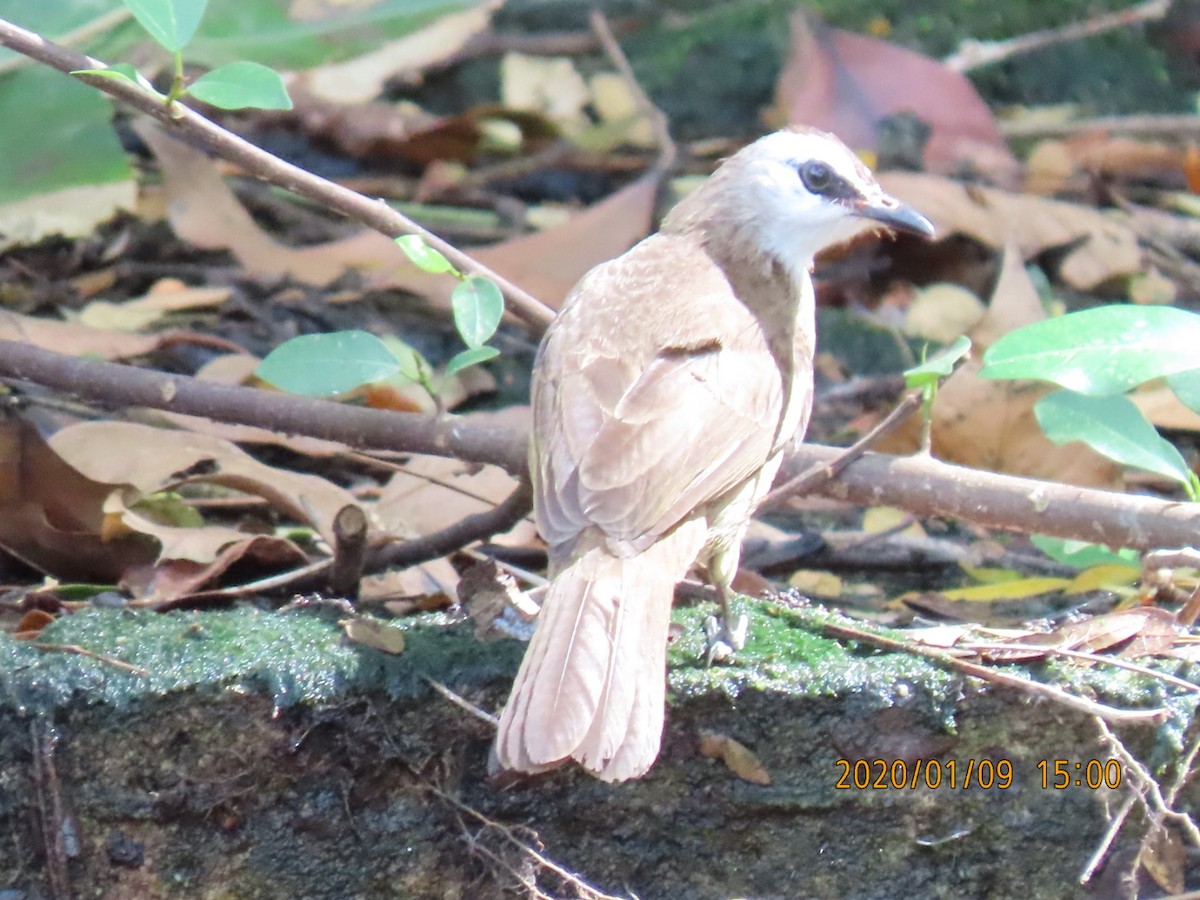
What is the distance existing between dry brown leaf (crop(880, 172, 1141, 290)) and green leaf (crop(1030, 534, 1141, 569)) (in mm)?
2080

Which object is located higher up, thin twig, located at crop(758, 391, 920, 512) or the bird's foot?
the bird's foot

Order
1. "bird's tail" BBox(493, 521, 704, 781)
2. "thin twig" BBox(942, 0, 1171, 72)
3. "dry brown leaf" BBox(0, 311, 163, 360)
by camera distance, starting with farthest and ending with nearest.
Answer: "thin twig" BBox(942, 0, 1171, 72) → "dry brown leaf" BBox(0, 311, 163, 360) → "bird's tail" BBox(493, 521, 704, 781)

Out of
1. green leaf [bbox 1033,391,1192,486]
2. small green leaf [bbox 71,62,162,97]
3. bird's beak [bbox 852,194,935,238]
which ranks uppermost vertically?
small green leaf [bbox 71,62,162,97]

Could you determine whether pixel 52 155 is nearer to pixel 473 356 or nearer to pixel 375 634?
pixel 473 356

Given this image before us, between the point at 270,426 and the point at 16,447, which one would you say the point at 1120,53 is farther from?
the point at 16,447

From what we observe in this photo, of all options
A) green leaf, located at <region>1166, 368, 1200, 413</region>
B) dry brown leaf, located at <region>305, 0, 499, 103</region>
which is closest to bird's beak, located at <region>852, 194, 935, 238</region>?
green leaf, located at <region>1166, 368, 1200, 413</region>

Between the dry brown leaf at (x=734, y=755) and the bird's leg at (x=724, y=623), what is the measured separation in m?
0.14

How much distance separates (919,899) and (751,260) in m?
1.65

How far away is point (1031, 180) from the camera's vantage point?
234 inches

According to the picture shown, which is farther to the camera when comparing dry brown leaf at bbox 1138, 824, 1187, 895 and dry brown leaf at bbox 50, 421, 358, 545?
dry brown leaf at bbox 50, 421, 358, 545

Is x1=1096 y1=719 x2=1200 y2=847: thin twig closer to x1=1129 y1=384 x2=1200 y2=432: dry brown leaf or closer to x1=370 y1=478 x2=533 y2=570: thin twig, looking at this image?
x1=370 y1=478 x2=533 y2=570: thin twig

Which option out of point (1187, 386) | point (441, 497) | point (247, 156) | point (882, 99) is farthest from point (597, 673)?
point (882, 99)

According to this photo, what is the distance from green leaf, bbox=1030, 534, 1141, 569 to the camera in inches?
129

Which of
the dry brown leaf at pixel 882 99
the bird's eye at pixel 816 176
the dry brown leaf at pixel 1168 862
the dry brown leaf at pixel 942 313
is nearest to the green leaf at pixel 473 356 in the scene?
the bird's eye at pixel 816 176
